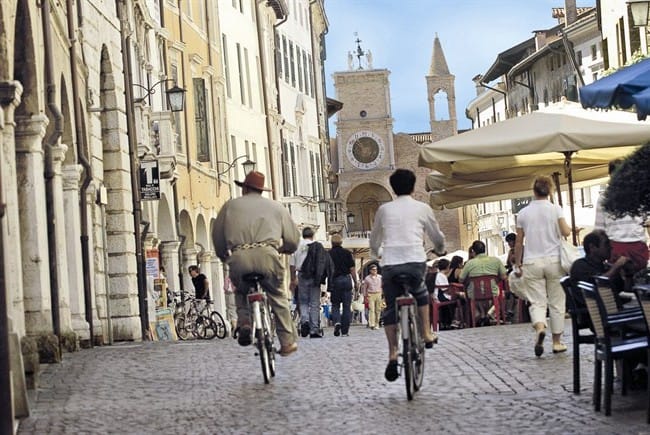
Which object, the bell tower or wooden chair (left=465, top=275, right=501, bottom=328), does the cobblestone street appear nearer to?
wooden chair (left=465, top=275, right=501, bottom=328)

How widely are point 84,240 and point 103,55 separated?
433 cm

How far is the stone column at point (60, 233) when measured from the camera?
776 inches

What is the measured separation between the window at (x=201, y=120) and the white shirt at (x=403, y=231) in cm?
2644

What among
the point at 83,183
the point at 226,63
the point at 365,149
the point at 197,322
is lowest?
the point at 197,322

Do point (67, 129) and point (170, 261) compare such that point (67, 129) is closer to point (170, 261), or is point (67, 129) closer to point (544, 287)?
point (544, 287)

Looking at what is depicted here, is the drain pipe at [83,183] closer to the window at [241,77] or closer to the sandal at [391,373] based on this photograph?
the sandal at [391,373]

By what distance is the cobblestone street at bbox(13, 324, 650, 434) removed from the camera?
10547 millimetres

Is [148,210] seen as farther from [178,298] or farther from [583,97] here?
[583,97]

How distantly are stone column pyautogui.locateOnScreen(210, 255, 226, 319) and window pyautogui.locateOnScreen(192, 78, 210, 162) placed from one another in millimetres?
2996

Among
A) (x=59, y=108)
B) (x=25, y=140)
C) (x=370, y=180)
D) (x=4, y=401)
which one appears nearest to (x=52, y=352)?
(x=25, y=140)

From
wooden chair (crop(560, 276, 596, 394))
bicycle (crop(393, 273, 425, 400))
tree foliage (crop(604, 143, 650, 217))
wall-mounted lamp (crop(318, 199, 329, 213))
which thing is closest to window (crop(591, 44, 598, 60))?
wall-mounted lamp (crop(318, 199, 329, 213))

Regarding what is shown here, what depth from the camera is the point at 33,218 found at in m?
17.9

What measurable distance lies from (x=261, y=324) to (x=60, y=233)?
22.3ft

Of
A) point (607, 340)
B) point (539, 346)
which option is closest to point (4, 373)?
point (607, 340)
